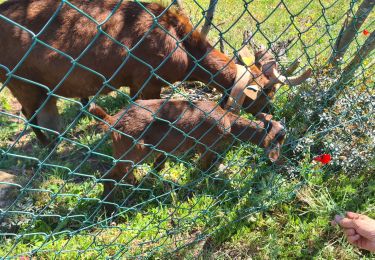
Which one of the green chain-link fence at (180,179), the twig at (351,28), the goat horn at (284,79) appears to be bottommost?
the green chain-link fence at (180,179)

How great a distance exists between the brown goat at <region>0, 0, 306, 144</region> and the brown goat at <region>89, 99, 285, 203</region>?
0.29m

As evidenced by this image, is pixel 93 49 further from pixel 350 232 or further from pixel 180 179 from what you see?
pixel 350 232

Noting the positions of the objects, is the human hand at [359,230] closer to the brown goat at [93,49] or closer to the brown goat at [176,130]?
the brown goat at [176,130]

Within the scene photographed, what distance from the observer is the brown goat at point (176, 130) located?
2949 millimetres

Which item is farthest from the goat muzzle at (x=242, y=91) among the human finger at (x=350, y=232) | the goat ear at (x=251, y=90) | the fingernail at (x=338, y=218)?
the human finger at (x=350, y=232)

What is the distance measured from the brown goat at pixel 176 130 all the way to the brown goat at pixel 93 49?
0.29 metres

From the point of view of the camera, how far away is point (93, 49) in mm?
3549

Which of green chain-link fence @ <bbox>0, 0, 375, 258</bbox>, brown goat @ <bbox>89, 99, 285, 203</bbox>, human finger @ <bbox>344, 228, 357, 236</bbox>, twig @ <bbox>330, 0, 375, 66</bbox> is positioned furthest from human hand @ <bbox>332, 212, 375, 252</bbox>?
twig @ <bbox>330, 0, 375, 66</bbox>

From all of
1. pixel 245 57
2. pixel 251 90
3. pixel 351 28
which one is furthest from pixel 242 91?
pixel 351 28

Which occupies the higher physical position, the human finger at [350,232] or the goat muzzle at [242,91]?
the goat muzzle at [242,91]

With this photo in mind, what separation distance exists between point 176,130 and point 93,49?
1.20 metres

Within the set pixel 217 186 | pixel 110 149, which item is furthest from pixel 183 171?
pixel 110 149

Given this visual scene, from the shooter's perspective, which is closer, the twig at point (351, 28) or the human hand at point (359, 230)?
the human hand at point (359, 230)

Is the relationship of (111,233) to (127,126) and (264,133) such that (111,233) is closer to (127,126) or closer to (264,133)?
(127,126)
